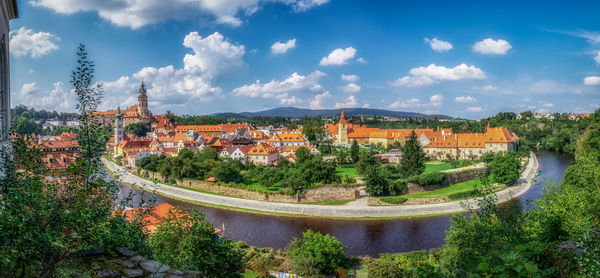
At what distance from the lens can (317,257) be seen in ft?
46.3

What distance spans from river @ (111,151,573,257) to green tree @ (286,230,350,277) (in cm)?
364

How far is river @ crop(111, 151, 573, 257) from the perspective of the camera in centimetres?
1920

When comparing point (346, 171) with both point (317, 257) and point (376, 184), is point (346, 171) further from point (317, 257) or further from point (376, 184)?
point (317, 257)

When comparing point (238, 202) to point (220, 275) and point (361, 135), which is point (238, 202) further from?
point (361, 135)

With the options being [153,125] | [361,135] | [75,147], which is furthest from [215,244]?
[153,125]

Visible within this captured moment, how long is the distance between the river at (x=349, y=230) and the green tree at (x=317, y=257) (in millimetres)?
3638

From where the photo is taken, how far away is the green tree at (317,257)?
1359cm

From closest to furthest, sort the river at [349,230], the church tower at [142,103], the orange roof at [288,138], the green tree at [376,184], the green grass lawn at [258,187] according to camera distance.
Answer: the river at [349,230] < the green tree at [376,184] < the green grass lawn at [258,187] < the orange roof at [288,138] < the church tower at [142,103]

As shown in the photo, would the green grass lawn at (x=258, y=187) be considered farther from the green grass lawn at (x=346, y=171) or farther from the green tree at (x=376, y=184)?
the green tree at (x=376, y=184)

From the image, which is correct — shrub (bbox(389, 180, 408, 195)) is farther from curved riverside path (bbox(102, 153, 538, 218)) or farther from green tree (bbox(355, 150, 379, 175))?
green tree (bbox(355, 150, 379, 175))

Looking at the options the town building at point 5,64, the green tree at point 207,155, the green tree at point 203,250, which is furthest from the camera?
the green tree at point 207,155

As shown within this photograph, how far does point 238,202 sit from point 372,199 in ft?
35.5

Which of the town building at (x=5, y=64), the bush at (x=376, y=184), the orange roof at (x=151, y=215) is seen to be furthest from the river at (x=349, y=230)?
the town building at (x=5, y=64)

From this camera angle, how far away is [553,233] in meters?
10.7
